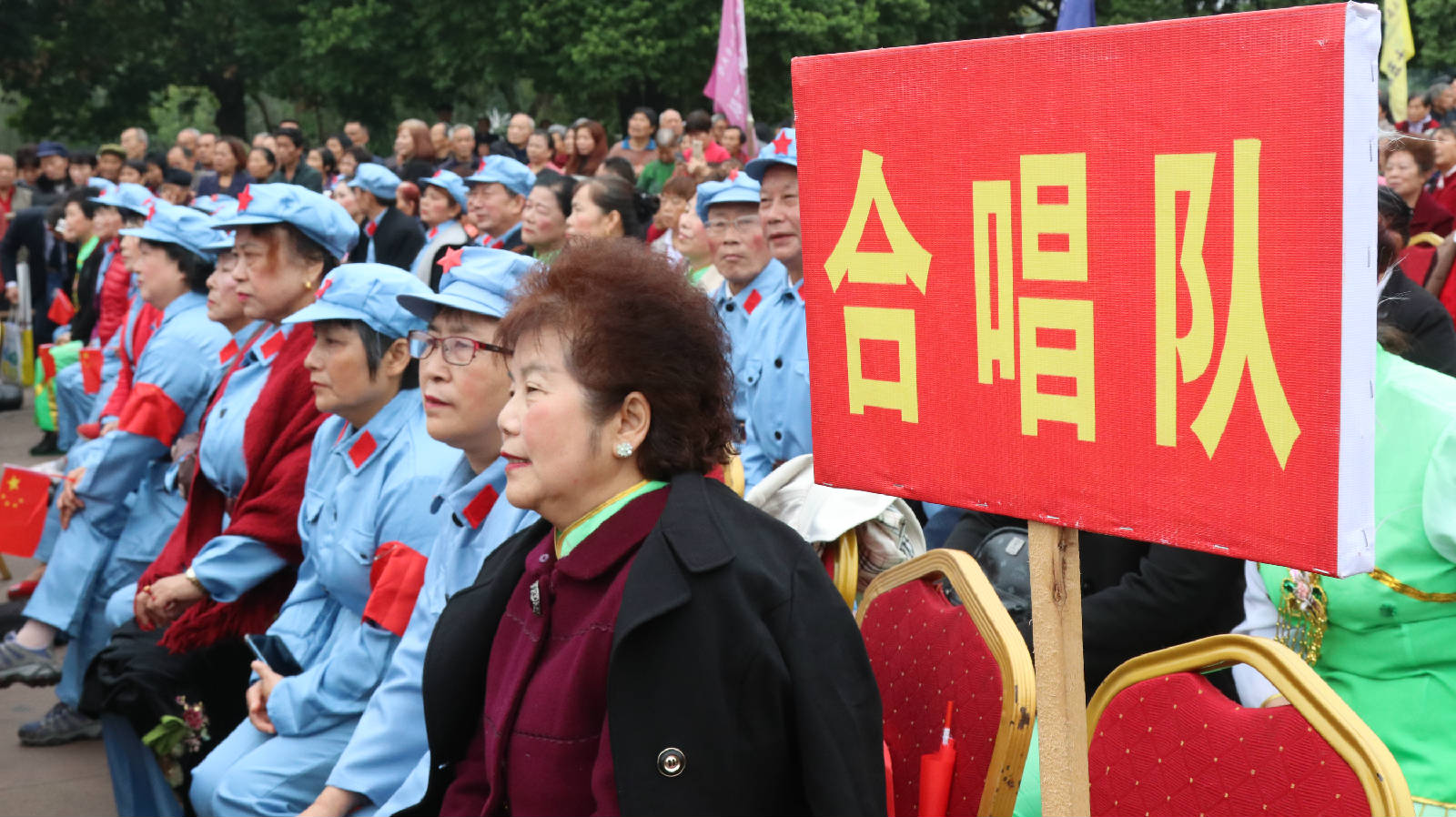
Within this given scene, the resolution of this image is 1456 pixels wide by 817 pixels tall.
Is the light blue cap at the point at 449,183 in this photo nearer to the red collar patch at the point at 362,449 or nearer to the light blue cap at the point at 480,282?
the red collar patch at the point at 362,449

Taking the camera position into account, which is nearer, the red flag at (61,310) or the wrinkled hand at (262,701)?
the wrinkled hand at (262,701)

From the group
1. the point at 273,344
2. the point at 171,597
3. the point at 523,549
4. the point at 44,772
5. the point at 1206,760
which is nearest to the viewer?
the point at 1206,760

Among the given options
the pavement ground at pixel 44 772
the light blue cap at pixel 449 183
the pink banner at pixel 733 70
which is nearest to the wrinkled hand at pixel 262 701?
the pavement ground at pixel 44 772

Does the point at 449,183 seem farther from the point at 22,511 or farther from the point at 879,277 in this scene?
the point at 879,277

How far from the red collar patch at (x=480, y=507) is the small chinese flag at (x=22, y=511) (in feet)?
10.9

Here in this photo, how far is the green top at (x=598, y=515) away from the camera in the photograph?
7.65 feet

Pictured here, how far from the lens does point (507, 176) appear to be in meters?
8.27

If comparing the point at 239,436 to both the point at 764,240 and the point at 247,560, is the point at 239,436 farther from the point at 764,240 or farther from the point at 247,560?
the point at 764,240

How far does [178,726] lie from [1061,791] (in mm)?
3095

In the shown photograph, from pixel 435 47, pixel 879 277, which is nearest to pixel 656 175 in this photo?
pixel 879 277

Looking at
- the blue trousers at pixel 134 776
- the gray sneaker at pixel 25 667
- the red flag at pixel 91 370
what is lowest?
the gray sneaker at pixel 25 667

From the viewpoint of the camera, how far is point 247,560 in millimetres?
4387

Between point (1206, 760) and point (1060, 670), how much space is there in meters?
0.30

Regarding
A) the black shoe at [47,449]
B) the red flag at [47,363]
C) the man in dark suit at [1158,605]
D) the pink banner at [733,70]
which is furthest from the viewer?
the pink banner at [733,70]
